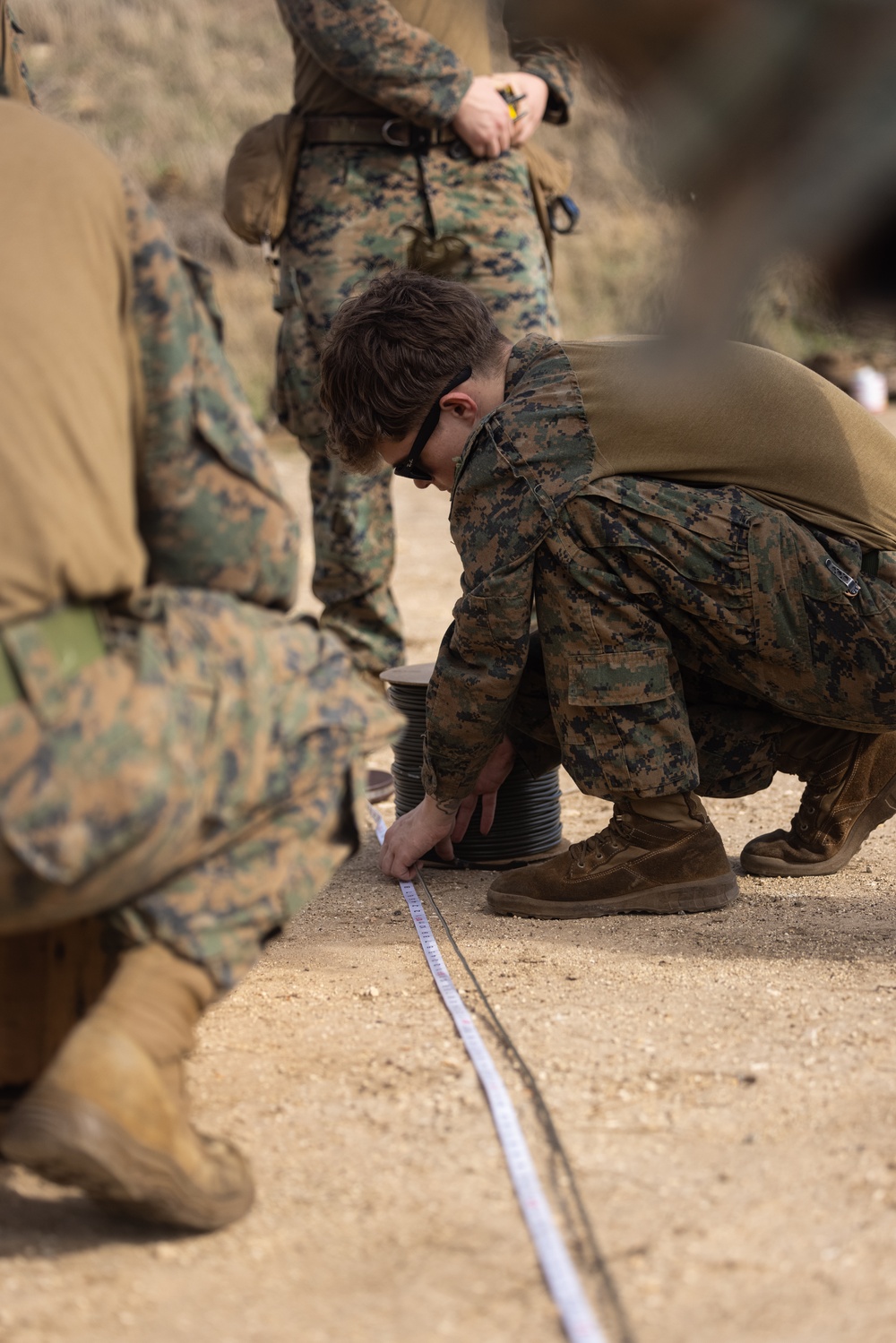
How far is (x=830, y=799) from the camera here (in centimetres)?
329

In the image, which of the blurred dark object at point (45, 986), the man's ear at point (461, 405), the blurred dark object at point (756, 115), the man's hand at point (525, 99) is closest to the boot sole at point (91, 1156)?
the blurred dark object at point (45, 986)

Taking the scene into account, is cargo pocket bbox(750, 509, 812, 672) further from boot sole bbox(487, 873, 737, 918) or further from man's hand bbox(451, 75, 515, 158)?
man's hand bbox(451, 75, 515, 158)

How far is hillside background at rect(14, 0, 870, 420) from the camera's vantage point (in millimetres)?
14984

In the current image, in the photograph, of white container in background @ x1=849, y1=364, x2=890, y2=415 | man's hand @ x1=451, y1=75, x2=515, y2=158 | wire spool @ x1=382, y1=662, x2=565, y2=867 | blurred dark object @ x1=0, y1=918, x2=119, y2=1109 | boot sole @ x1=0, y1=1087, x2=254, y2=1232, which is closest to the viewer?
boot sole @ x1=0, y1=1087, x2=254, y2=1232

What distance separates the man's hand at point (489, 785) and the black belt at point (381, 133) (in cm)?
190

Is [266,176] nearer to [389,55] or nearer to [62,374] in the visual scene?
[389,55]

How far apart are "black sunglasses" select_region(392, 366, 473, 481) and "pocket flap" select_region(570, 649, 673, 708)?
571 millimetres

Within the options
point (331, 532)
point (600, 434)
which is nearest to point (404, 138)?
point (331, 532)

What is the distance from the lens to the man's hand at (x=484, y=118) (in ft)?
13.6

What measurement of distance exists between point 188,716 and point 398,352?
1495 mm

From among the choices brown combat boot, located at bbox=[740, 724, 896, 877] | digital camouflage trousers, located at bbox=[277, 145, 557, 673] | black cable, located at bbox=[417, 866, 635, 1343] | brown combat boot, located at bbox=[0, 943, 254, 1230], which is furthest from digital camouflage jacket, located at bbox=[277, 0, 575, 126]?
brown combat boot, located at bbox=[0, 943, 254, 1230]

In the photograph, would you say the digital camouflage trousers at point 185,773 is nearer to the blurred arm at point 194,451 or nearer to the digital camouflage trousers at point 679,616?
the blurred arm at point 194,451

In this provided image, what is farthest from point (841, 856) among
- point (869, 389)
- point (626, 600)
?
point (869, 389)

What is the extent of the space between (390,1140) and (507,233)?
2.99 meters
